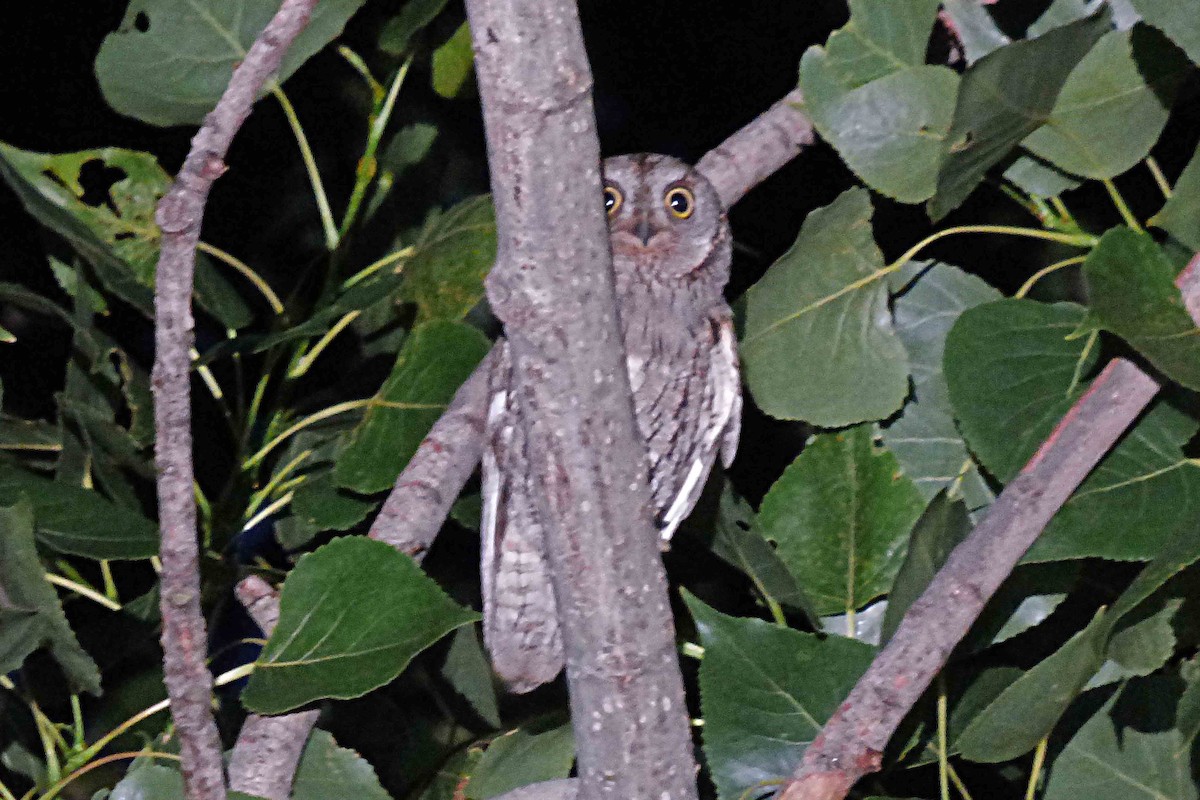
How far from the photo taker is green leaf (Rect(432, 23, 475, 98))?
1459mm

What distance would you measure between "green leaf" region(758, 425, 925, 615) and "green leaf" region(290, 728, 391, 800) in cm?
42

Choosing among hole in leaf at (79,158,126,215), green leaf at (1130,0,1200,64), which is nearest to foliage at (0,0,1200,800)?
green leaf at (1130,0,1200,64)

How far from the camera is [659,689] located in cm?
95

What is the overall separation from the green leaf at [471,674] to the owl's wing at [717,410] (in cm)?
25

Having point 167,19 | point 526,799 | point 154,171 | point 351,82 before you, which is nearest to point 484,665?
point 526,799

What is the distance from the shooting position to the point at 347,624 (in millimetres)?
1026

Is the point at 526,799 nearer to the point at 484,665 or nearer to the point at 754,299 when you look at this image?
the point at 484,665

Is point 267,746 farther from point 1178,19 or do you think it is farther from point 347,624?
point 1178,19

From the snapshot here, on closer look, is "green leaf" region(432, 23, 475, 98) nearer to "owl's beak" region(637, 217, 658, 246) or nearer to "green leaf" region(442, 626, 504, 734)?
"owl's beak" region(637, 217, 658, 246)

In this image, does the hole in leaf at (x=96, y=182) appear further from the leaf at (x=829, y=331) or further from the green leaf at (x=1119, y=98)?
the green leaf at (x=1119, y=98)

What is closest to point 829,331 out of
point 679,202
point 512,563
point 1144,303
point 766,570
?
point 766,570

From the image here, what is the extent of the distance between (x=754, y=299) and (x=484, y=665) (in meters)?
0.49

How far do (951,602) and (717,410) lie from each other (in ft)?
1.99

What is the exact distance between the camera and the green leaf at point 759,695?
108 cm
